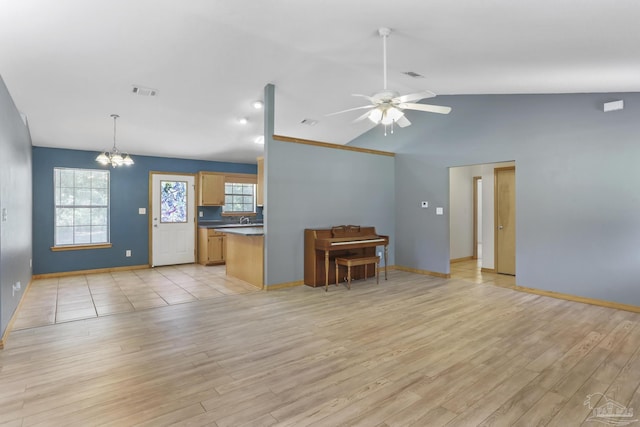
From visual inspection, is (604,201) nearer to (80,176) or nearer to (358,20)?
(358,20)

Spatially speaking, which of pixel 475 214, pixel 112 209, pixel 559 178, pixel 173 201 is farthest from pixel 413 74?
pixel 112 209

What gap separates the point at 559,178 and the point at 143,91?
5.65m

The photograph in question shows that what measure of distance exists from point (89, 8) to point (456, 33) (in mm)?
3137

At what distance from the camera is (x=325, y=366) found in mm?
2617

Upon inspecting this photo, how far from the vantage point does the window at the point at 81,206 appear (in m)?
6.22

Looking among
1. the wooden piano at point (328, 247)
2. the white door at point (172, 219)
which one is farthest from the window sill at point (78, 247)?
the wooden piano at point (328, 247)

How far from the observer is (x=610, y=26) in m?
2.36

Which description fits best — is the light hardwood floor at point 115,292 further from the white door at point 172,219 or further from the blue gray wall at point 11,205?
the white door at point 172,219

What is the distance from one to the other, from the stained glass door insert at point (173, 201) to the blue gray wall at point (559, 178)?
16.8 ft

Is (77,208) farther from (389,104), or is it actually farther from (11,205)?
(389,104)

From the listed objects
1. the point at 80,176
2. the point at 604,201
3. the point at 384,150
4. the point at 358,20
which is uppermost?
the point at 358,20

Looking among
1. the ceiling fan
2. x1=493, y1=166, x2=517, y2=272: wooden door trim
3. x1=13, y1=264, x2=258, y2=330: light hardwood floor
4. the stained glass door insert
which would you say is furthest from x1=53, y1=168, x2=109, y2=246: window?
x1=493, y1=166, x2=517, y2=272: wooden door trim

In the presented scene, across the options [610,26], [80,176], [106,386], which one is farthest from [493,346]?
[80,176]

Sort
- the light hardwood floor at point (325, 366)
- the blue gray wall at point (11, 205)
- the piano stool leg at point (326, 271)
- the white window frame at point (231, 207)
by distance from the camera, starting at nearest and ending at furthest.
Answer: the light hardwood floor at point (325, 366) < the blue gray wall at point (11, 205) < the piano stool leg at point (326, 271) < the white window frame at point (231, 207)
